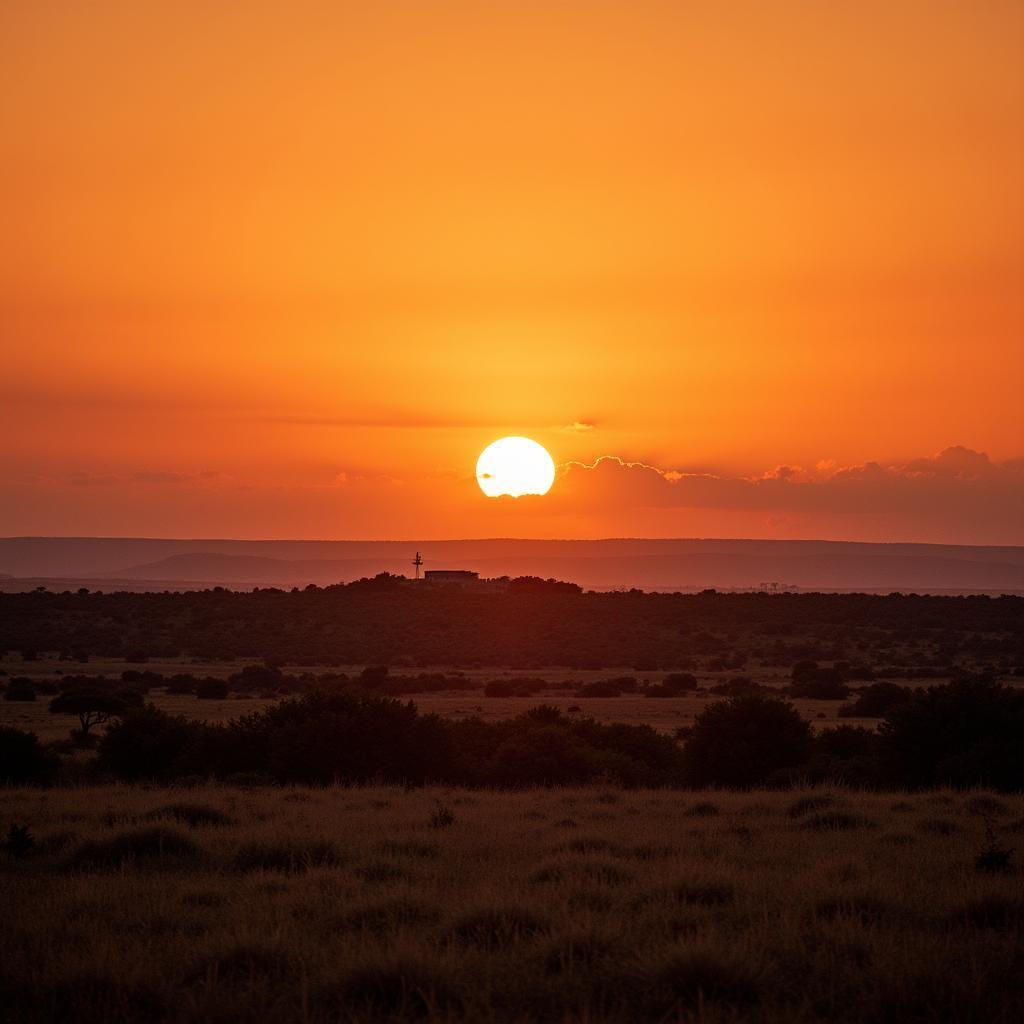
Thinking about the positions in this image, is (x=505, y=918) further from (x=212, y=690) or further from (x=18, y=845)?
(x=212, y=690)

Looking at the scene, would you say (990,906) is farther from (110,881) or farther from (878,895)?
(110,881)

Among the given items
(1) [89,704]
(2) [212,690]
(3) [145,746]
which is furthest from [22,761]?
(2) [212,690]

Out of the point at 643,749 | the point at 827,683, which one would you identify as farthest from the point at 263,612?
the point at 643,749

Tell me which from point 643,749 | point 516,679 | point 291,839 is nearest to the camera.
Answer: point 291,839

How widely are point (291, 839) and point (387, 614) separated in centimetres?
8446

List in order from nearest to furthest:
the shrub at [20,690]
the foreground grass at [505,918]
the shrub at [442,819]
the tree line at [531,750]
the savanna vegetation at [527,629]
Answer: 1. the foreground grass at [505,918]
2. the shrub at [442,819]
3. the tree line at [531,750]
4. the shrub at [20,690]
5. the savanna vegetation at [527,629]

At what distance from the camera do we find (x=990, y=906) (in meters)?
9.87

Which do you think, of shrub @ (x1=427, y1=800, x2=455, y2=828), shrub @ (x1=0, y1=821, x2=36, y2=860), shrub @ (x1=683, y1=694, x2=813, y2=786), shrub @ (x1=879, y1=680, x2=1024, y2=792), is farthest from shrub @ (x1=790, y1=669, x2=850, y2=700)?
shrub @ (x1=0, y1=821, x2=36, y2=860)

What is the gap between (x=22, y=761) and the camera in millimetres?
24688

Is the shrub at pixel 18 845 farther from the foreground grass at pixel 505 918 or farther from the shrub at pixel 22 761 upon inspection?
the shrub at pixel 22 761

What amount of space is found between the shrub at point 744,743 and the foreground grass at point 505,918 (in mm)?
9766

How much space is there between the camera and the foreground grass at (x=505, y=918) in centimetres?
751

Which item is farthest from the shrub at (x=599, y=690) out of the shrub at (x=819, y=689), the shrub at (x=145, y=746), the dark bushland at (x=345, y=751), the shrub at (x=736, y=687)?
the shrub at (x=145, y=746)

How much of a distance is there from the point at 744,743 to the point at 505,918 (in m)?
18.2
